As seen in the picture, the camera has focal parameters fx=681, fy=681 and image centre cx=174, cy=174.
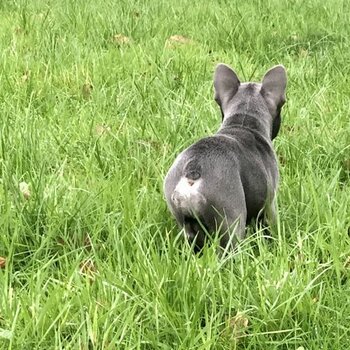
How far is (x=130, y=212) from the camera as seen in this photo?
2.62 m

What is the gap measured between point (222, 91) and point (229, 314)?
4.07 feet

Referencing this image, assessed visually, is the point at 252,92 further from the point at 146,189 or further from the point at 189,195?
the point at 189,195

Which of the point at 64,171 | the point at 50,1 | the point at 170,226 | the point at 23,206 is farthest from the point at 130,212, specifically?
the point at 50,1

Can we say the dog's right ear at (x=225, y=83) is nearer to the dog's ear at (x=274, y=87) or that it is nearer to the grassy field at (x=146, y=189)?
the dog's ear at (x=274, y=87)

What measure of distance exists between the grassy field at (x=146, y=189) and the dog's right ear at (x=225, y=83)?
402 millimetres

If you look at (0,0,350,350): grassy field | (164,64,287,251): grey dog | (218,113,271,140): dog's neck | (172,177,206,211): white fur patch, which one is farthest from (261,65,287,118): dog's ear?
(172,177,206,211): white fur patch

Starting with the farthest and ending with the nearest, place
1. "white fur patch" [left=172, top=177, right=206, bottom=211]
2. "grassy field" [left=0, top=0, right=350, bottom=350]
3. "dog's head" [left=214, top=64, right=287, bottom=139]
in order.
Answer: "dog's head" [left=214, top=64, right=287, bottom=139], "white fur patch" [left=172, top=177, right=206, bottom=211], "grassy field" [left=0, top=0, right=350, bottom=350]

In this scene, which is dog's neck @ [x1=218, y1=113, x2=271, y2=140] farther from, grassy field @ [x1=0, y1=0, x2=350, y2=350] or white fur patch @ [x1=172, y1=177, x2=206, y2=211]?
white fur patch @ [x1=172, y1=177, x2=206, y2=211]

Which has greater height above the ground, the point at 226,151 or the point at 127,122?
the point at 226,151

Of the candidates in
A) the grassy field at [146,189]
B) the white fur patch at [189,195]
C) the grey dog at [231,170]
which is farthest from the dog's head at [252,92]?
the white fur patch at [189,195]

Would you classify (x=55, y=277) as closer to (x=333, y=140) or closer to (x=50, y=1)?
(x=333, y=140)

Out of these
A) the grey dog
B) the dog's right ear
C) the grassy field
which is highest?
the dog's right ear

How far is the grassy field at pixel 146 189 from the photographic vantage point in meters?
2.03

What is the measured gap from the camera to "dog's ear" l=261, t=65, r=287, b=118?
2939 mm
